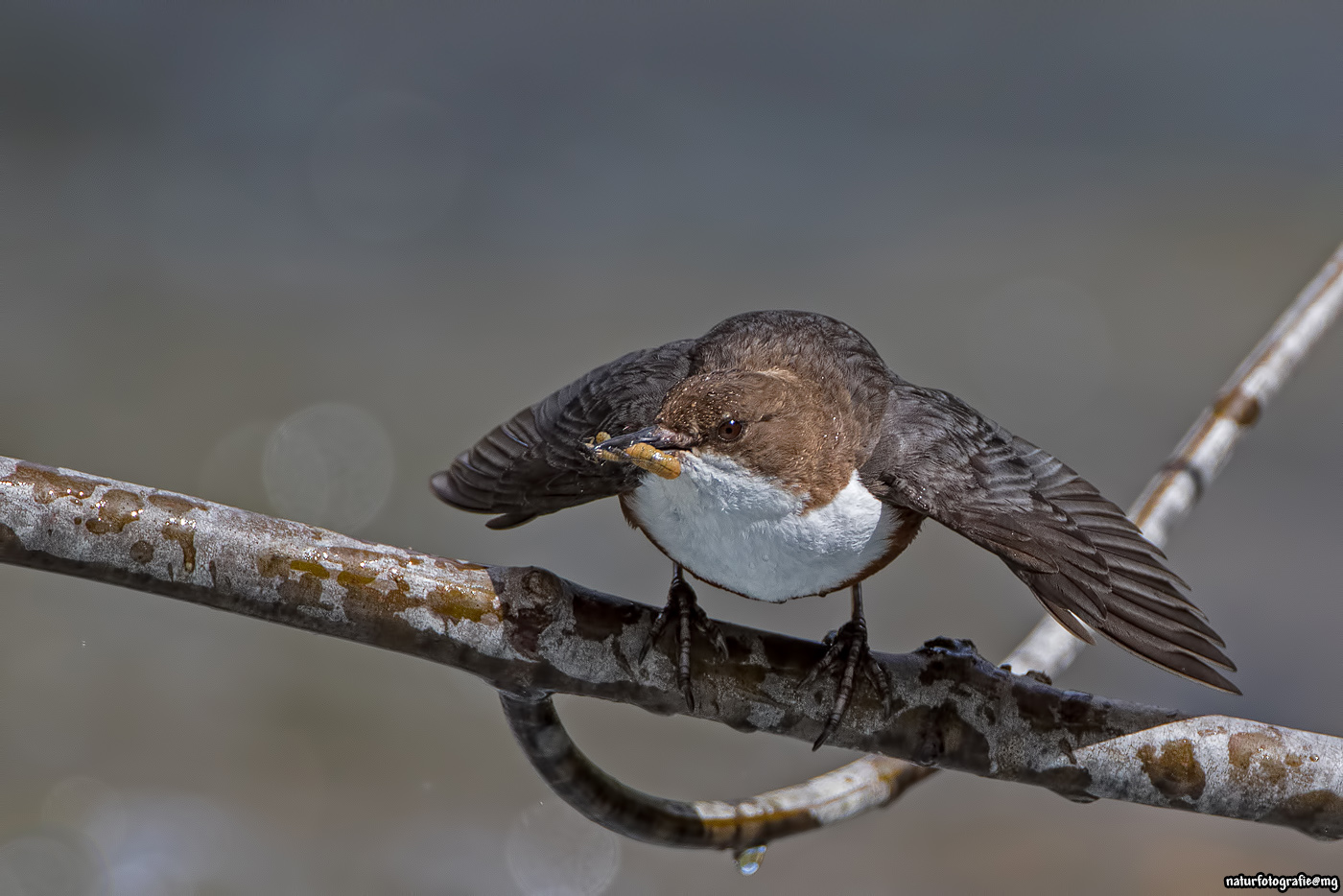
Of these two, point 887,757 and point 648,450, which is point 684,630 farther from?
point 887,757

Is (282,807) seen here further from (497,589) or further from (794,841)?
(497,589)

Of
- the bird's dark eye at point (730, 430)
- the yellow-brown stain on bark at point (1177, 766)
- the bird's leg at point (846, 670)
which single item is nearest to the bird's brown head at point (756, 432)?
the bird's dark eye at point (730, 430)

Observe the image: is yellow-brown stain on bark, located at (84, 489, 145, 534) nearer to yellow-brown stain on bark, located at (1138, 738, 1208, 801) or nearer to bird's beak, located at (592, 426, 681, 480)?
bird's beak, located at (592, 426, 681, 480)

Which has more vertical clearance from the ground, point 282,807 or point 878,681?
point 878,681

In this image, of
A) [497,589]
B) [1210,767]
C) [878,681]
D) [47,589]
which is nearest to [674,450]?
[497,589]

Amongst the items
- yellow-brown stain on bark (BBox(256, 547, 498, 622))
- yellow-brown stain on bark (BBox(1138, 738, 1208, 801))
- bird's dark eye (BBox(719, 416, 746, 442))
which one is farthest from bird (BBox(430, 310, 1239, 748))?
yellow-brown stain on bark (BBox(256, 547, 498, 622))
